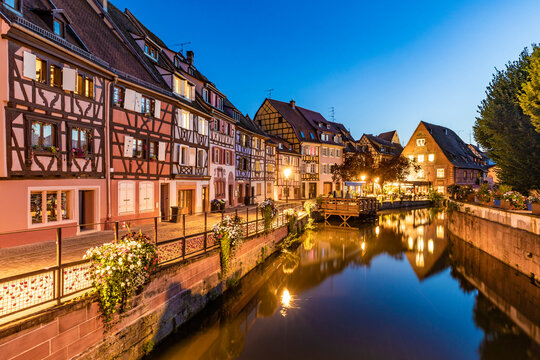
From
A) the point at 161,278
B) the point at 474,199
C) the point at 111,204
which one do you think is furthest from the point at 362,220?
the point at 161,278

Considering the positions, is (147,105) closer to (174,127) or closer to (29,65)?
(174,127)

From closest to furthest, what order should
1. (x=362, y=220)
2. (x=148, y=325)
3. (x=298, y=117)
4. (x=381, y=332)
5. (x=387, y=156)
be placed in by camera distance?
(x=148, y=325) < (x=381, y=332) < (x=362, y=220) < (x=298, y=117) < (x=387, y=156)

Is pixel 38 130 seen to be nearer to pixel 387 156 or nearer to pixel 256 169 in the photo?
pixel 256 169

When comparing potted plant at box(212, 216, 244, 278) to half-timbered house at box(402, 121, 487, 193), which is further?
half-timbered house at box(402, 121, 487, 193)

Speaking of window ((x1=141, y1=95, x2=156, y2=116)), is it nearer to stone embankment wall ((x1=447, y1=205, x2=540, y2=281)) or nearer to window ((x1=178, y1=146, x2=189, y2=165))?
window ((x1=178, y1=146, x2=189, y2=165))

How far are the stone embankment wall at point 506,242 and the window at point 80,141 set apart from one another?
755 inches

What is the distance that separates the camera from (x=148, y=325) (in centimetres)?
738

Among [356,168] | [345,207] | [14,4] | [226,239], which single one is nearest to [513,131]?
[345,207]

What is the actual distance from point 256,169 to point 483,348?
26927 mm

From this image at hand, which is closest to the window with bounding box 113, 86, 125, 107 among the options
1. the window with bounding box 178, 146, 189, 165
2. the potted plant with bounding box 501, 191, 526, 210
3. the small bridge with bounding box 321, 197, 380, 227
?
the window with bounding box 178, 146, 189, 165

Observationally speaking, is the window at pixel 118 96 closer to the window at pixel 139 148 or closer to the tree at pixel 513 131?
the window at pixel 139 148

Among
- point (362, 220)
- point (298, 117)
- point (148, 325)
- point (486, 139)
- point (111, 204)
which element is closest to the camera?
point (148, 325)

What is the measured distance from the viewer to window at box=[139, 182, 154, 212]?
16.3 meters

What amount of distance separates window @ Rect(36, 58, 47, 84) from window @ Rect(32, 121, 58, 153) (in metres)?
1.59
